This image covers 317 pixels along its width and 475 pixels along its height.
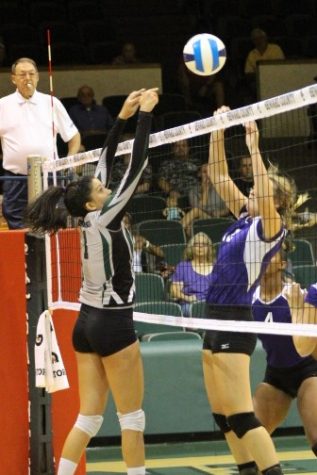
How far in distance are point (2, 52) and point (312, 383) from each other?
1110 centimetres

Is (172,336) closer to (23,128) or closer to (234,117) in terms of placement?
(23,128)

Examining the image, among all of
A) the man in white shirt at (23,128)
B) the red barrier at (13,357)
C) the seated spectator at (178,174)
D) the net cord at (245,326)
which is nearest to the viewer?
the net cord at (245,326)

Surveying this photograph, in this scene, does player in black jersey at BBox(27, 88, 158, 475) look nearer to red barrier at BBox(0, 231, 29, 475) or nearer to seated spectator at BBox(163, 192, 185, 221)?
red barrier at BBox(0, 231, 29, 475)

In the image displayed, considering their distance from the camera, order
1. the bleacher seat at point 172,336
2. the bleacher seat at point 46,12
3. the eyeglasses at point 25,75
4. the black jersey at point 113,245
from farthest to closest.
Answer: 1. the bleacher seat at point 46,12
2. the bleacher seat at point 172,336
3. the eyeglasses at point 25,75
4. the black jersey at point 113,245

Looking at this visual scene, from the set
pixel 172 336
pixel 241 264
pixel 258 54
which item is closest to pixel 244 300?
pixel 241 264

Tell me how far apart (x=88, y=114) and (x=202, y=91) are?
255 cm

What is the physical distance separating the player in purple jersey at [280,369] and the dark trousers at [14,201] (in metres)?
2.65

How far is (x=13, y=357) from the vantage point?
7633 mm

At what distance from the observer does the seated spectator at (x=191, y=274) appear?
9172 mm

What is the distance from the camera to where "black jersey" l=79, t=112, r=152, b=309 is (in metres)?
A: 6.25

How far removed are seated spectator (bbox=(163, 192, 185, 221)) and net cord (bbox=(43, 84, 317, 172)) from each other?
2.01 meters

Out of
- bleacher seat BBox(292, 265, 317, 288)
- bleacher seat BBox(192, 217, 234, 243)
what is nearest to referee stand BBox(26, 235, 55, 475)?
bleacher seat BBox(292, 265, 317, 288)

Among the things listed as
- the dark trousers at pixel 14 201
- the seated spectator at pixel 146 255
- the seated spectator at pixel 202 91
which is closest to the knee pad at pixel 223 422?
the dark trousers at pixel 14 201

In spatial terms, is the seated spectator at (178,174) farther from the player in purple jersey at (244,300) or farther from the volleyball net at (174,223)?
the player in purple jersey at (244,300)
